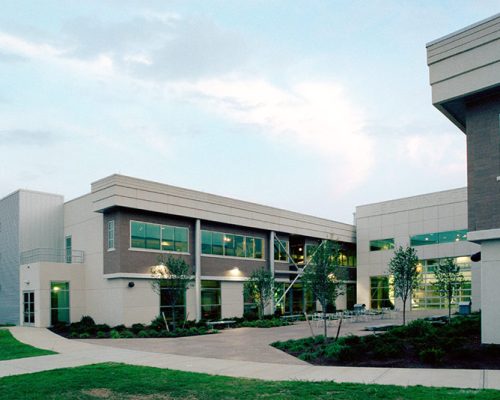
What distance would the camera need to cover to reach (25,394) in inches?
431

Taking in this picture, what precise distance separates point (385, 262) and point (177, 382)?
1352 inches

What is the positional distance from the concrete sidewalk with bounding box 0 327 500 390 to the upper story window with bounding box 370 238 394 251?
95.3 ft

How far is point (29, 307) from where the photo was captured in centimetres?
Answer: 3122

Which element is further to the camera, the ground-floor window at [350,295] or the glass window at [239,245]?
the ground-floor window at [350,295]

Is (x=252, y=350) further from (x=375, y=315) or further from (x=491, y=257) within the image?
(x=375, y=315)

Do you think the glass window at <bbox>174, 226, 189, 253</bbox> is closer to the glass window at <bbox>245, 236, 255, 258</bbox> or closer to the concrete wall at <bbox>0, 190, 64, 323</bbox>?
the glass window at <bbox>245, 236, 255, 258</bbox>

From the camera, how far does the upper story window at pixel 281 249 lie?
130 ft

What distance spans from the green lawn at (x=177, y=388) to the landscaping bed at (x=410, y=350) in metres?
3.24

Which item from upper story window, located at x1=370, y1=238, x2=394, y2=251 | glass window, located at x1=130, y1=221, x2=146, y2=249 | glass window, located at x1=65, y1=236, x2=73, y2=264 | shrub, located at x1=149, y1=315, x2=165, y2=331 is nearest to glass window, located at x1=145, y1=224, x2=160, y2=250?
glass window, located at x1=130, y1=221, x2=146, y2=249

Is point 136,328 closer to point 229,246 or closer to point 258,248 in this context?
point 229,246

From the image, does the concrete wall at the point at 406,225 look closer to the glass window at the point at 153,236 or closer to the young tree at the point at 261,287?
the young tree at the point at 261,287

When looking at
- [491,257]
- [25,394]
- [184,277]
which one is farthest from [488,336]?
[184,277]

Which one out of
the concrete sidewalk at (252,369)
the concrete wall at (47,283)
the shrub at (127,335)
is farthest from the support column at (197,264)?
the concrete sidewalk at (252,369)

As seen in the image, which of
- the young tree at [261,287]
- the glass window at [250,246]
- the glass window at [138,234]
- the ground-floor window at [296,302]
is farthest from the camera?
the ground-floor window at [296,302]
